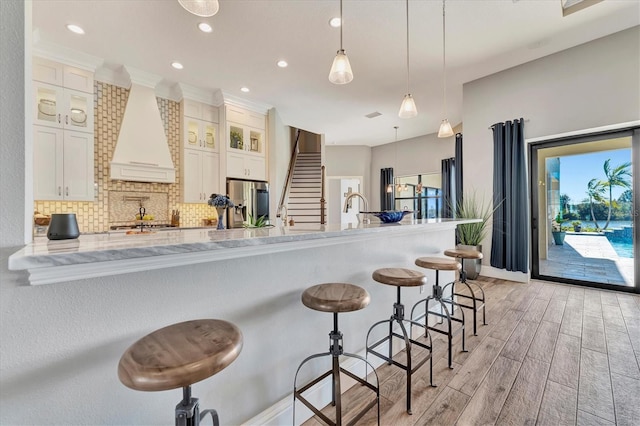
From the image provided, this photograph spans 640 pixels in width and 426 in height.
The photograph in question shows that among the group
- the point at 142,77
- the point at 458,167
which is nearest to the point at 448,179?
the point at 458,167

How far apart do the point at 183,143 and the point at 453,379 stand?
4838 millimetres

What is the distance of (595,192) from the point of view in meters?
3.77

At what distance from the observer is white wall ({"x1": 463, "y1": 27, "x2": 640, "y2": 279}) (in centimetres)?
325

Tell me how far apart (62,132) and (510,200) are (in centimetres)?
649

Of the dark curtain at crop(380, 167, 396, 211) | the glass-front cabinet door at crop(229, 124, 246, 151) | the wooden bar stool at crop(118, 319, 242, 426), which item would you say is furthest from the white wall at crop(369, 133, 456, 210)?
the wooden bar stool at crop(118, 319, 242, 426)

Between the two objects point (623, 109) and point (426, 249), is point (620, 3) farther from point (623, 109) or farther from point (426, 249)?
point (426, 249)

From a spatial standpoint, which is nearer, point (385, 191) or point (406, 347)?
point (406, 347)

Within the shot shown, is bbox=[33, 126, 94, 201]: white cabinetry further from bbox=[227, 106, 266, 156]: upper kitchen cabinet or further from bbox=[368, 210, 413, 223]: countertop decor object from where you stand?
bbox=[368, 210, 413, 223]: countertop decor object

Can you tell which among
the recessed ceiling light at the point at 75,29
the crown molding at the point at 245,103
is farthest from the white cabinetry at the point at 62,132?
the crown molding at the point at 245,103

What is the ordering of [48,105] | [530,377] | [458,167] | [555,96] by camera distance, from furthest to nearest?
[458,167] → [555,96] → [48,105] → [530,377]

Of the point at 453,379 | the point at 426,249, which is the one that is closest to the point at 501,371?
the point at 453,379

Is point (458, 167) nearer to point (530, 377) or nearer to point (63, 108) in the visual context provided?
point (530, 377)

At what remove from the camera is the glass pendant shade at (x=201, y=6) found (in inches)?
59.8

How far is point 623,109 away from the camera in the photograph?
10.7 ft
